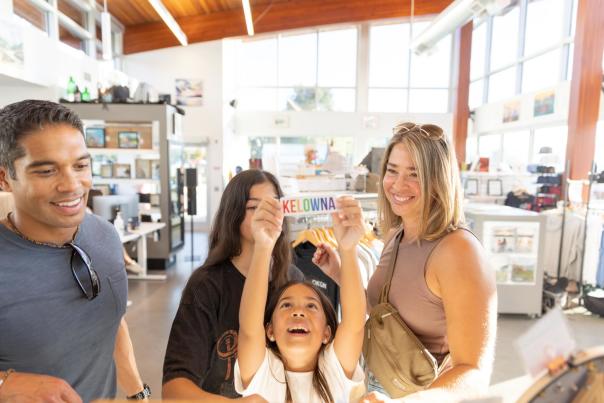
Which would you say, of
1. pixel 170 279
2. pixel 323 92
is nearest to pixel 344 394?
pixel 170 279

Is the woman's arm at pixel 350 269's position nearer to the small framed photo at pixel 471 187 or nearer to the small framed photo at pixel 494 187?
the small framed photo at pixel 471 187

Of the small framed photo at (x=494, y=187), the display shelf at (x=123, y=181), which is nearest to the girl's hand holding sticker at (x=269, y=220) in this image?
the display shelf at (x=123, y=181)

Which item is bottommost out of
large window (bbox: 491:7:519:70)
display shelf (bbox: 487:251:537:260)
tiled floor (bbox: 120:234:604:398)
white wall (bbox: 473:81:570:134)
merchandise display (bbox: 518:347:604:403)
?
tiled floor (bbox: 120:234:604:398)

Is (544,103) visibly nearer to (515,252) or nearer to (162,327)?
(515,252)

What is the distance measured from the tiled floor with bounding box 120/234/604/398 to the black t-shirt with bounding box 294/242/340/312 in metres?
1.33

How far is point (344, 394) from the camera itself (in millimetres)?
1190

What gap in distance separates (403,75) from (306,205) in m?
12.4

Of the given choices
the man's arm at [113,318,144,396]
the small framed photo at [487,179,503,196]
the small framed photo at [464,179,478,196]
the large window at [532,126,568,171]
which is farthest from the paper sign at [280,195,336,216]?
the large window at [532,126,568,171]

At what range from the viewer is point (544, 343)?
1.85ft

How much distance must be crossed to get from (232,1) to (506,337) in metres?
9.94

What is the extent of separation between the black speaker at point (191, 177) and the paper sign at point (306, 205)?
5.89 metres

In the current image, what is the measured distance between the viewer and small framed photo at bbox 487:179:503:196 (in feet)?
25.0

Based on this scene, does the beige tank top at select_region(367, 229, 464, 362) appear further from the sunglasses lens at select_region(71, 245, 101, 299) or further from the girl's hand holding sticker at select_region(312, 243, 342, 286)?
the sunglasses lens at select_region(71, 245, 101, 299)

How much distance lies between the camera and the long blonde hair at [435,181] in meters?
1.23
